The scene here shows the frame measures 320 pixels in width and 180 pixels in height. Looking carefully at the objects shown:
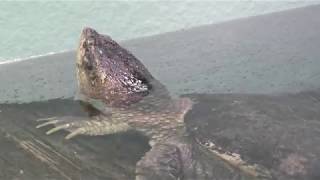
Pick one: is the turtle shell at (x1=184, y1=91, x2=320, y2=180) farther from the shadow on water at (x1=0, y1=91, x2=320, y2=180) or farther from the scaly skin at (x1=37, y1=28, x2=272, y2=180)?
the scaly skin at (x1=37, y1=28, x2=272, y2=180)

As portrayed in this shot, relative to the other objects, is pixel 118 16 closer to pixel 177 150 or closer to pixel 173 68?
pixel 173 68

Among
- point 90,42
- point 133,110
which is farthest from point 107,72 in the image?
point 133,110

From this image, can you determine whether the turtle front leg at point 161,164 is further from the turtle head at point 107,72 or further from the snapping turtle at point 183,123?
the turtle head at point 107,72

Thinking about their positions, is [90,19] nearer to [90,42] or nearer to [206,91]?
[90,42]

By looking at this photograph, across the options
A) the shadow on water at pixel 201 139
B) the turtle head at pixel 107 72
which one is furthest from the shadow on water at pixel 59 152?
the turtle head at pixel 107 72

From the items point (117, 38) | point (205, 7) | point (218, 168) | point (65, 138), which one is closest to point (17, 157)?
point (65, 138)

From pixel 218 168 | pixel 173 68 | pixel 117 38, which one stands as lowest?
pixel 218 168
